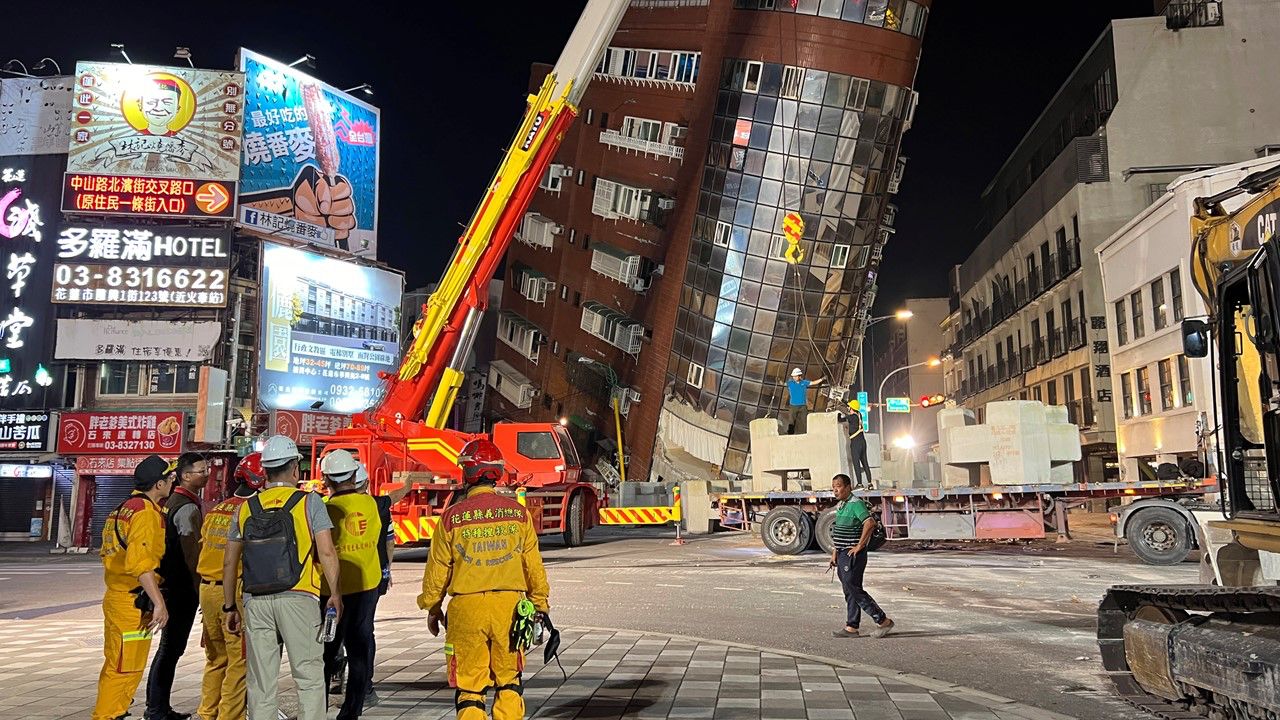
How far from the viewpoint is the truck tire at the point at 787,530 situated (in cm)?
2056

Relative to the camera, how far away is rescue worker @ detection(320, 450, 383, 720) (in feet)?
21.3

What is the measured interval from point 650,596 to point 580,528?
10.4 metres

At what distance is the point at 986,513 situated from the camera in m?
19.4

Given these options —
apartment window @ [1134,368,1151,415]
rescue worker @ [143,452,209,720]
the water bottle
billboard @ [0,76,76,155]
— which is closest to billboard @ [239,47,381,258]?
billboard @ [0,76,76,155]

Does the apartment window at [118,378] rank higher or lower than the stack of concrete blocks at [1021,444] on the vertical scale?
higher

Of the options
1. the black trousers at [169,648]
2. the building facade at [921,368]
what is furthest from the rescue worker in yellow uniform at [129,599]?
the building facade at [921,368]

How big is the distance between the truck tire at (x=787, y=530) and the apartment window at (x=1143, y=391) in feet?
63.3

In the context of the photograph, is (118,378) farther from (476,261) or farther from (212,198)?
(476,261)

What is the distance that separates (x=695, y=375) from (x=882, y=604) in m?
26.2

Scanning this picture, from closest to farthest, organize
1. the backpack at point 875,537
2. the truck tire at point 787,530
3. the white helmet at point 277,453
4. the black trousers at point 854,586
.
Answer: the white helmet at point 277,453, the black trousers at point 854,586, the backpack at point 875,537, the truck tire at point 787,530

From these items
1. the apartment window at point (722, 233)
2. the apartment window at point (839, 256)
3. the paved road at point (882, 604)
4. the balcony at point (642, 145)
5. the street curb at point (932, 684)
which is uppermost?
the balcony at point (642, 145)

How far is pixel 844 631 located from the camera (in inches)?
398

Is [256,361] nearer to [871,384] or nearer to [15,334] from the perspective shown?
[15,334]

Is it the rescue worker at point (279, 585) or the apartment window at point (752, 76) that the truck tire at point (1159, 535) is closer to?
the rescue worker at point (279, 585)
